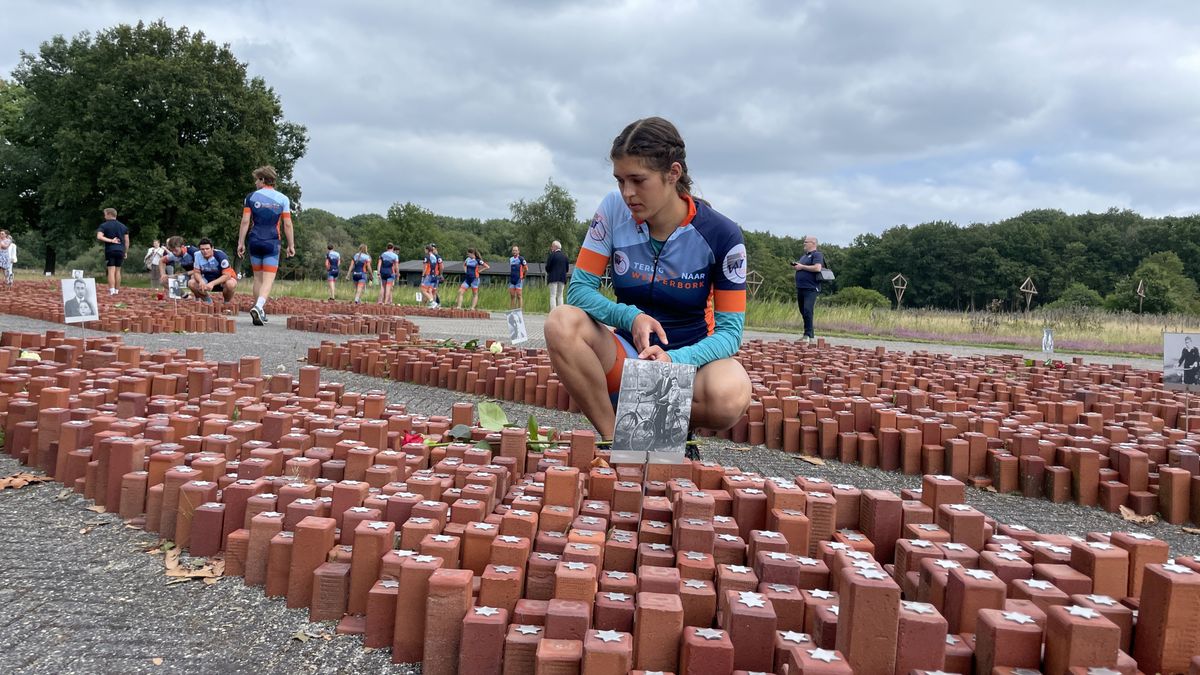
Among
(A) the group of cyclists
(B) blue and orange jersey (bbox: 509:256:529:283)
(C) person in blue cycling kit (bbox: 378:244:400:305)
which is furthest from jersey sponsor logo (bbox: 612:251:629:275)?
(C) person in blue cycling kit (bbox: 378:244:400:305)

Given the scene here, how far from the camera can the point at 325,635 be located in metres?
2.14

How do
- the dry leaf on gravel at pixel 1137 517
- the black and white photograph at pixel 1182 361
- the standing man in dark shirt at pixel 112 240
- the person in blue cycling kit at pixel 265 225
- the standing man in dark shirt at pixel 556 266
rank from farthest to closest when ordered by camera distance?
the standing man in dark shirt at pixel 556 266
the standing man in dark shirt at pixel 112 240
the person in blue cycling kit at pixel 265 225
the black and white photograph at pixel 1182 361
the dry leaf on gravel at pixel 1137 517

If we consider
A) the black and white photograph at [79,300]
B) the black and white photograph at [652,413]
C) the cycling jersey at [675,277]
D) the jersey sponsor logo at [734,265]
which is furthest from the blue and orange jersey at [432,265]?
the black and white photograph at [652,413]

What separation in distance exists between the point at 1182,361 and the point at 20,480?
262 inches

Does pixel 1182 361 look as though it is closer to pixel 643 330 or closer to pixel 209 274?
pixel 643 330

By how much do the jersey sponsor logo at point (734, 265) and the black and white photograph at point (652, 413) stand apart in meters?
1.01

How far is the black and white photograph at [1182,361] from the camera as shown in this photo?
5.32 metres

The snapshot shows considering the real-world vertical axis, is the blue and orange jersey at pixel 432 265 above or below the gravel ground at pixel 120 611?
above

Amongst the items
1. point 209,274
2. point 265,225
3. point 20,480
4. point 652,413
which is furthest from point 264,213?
point 652,413

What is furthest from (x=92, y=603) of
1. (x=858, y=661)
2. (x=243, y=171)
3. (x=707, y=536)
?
(x=243, y=171)

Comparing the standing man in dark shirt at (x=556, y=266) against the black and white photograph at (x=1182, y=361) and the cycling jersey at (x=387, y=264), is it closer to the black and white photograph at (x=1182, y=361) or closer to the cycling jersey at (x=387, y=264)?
the cycling jersey at (x=387, y=264)

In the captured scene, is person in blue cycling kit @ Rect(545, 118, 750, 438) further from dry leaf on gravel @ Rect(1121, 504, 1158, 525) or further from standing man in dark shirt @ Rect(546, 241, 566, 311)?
standing man in dark shirt @ Rect(546, 241, 566, 311)

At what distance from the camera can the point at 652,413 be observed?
8.79 feet

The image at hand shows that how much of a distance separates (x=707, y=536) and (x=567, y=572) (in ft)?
1.69
